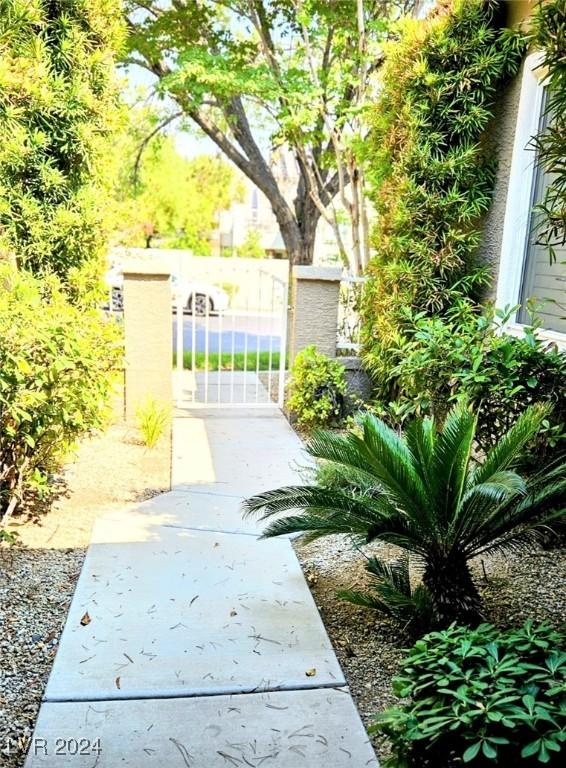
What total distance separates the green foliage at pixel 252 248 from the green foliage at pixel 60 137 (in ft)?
63.6

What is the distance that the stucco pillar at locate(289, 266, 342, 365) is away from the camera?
6387mm

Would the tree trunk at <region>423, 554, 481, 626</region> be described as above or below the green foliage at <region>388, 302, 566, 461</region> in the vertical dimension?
below

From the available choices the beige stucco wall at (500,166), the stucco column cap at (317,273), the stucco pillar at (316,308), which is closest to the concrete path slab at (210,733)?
the beige stucco wall at (500,166)

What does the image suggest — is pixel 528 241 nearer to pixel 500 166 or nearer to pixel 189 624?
pixel 500 166

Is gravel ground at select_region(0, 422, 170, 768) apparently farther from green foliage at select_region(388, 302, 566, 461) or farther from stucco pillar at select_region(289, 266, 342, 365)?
green foliage at select_region(388, 302, 566, 461)

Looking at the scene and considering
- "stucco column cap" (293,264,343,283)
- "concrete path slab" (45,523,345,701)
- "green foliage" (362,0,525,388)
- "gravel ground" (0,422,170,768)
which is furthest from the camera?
"stucco column cap" (293,264,343,283)

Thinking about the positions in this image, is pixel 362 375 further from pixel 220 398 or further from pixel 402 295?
pixel 220 398

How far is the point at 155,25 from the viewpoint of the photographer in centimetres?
909

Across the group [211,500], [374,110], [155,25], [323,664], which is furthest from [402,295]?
[155,25]

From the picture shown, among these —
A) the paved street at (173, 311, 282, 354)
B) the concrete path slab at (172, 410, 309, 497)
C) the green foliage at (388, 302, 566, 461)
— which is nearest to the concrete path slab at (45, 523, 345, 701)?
the concrete path slab at (172, 410, 309, 497)

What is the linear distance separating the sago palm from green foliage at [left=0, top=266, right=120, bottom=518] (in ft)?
5.49

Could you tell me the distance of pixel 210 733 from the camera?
2232mm

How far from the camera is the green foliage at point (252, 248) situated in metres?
24.9

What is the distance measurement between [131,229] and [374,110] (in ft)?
8.92
